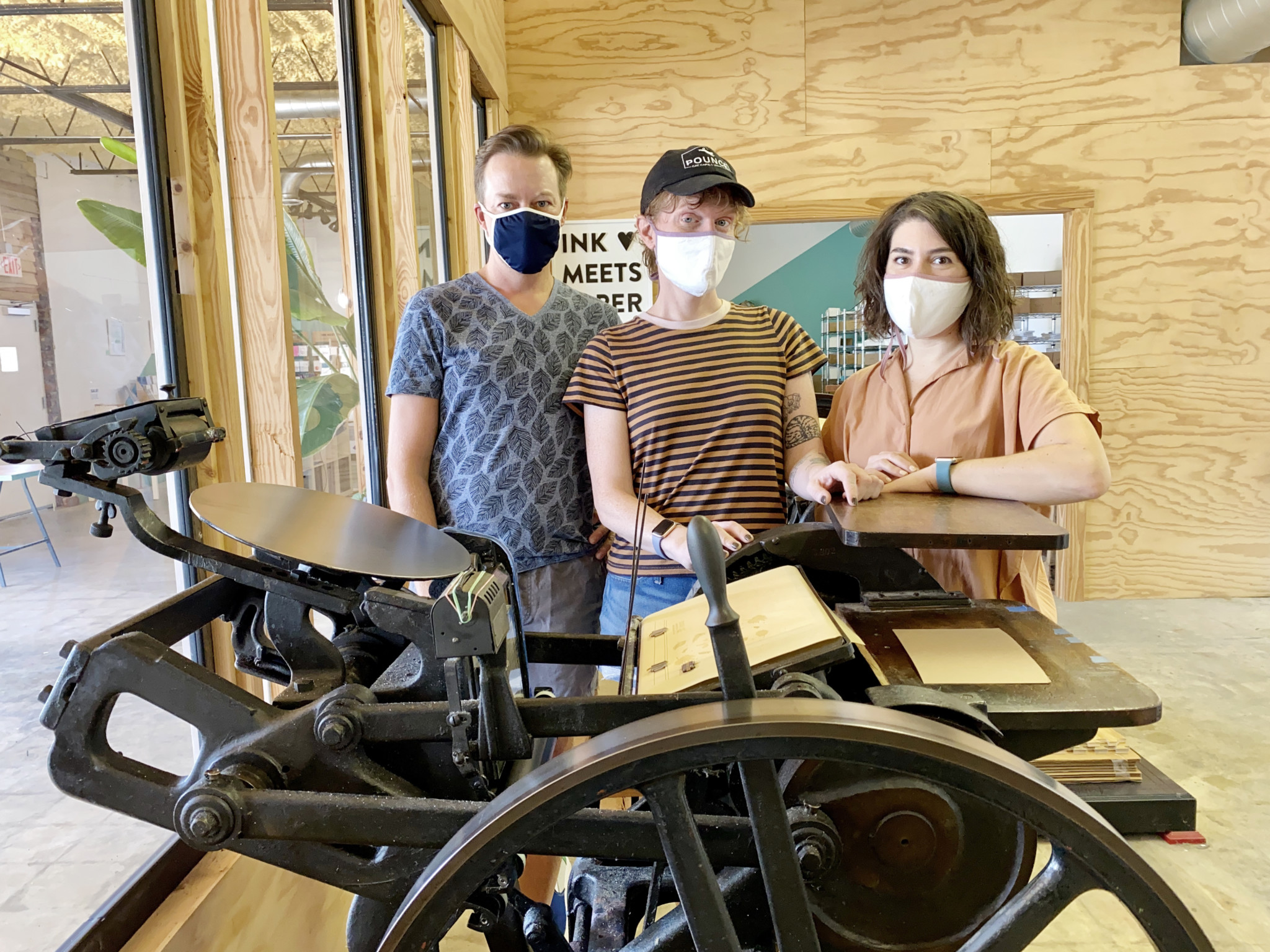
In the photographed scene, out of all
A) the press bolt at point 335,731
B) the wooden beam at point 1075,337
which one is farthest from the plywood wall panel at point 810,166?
the press bolt at point 335,731

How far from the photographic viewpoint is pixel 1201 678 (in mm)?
3559

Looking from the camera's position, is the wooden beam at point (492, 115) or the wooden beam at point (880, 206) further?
the wooden beam at point (880, 206)

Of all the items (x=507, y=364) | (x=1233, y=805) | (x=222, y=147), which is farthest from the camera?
(x=1233, y=805)

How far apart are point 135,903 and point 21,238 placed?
2.98 feet

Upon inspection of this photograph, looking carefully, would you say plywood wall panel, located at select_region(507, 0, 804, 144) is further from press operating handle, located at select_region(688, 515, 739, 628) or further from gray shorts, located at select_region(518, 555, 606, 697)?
press operating handle, located at select_region(688, 515, 739, 628)

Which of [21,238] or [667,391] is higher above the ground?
[21,238]

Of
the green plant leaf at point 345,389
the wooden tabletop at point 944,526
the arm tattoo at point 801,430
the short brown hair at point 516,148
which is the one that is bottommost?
the wooden tabletop at point 944,526

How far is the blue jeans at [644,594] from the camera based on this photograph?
5.31ft

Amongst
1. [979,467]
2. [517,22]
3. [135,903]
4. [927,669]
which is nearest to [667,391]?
[979,467]

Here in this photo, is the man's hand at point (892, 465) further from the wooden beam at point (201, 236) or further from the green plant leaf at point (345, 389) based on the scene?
the green plant leaf at point (345, 389)

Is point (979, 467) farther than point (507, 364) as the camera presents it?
No

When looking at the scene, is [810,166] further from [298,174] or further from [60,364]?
[60,364]

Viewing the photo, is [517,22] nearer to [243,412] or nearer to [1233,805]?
[243,412]

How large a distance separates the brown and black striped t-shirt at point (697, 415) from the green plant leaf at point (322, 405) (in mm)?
821
